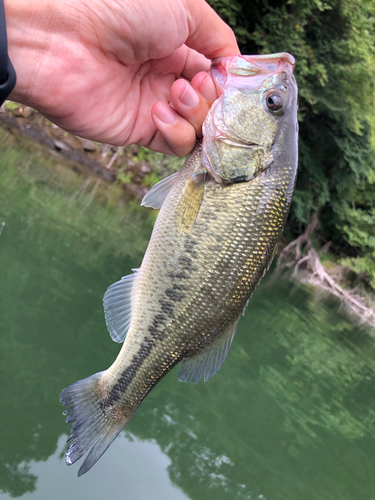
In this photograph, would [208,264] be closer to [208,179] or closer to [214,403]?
[208,179]

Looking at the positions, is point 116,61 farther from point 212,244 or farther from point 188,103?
point 212,244

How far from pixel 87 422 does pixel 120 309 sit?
634mm

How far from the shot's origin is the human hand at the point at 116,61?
188 cm

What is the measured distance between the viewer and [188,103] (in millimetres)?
2074

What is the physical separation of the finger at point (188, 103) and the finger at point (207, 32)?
274 mm

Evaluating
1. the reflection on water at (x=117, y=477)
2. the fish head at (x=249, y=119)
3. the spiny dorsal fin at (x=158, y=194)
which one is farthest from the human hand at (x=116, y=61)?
the reflection on water at (x=117, y=477)

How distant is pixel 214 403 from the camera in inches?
251

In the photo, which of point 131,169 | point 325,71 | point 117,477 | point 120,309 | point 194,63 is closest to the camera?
point 120,309

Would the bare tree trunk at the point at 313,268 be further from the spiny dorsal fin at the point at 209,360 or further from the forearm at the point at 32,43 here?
the forearm at the point at 32,43

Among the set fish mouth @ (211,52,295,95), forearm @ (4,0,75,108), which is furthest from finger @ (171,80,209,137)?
forearm @ (4,0,75,108)

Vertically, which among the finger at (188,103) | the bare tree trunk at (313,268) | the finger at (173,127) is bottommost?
the bare tree trunk at (313,268)

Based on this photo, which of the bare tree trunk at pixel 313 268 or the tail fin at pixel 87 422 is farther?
the bare tree trunk at pixel 313 268

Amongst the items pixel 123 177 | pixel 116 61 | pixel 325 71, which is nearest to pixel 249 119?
pixel 116 61

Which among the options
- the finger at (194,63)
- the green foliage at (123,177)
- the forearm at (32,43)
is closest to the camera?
the forearm at (32,43)
